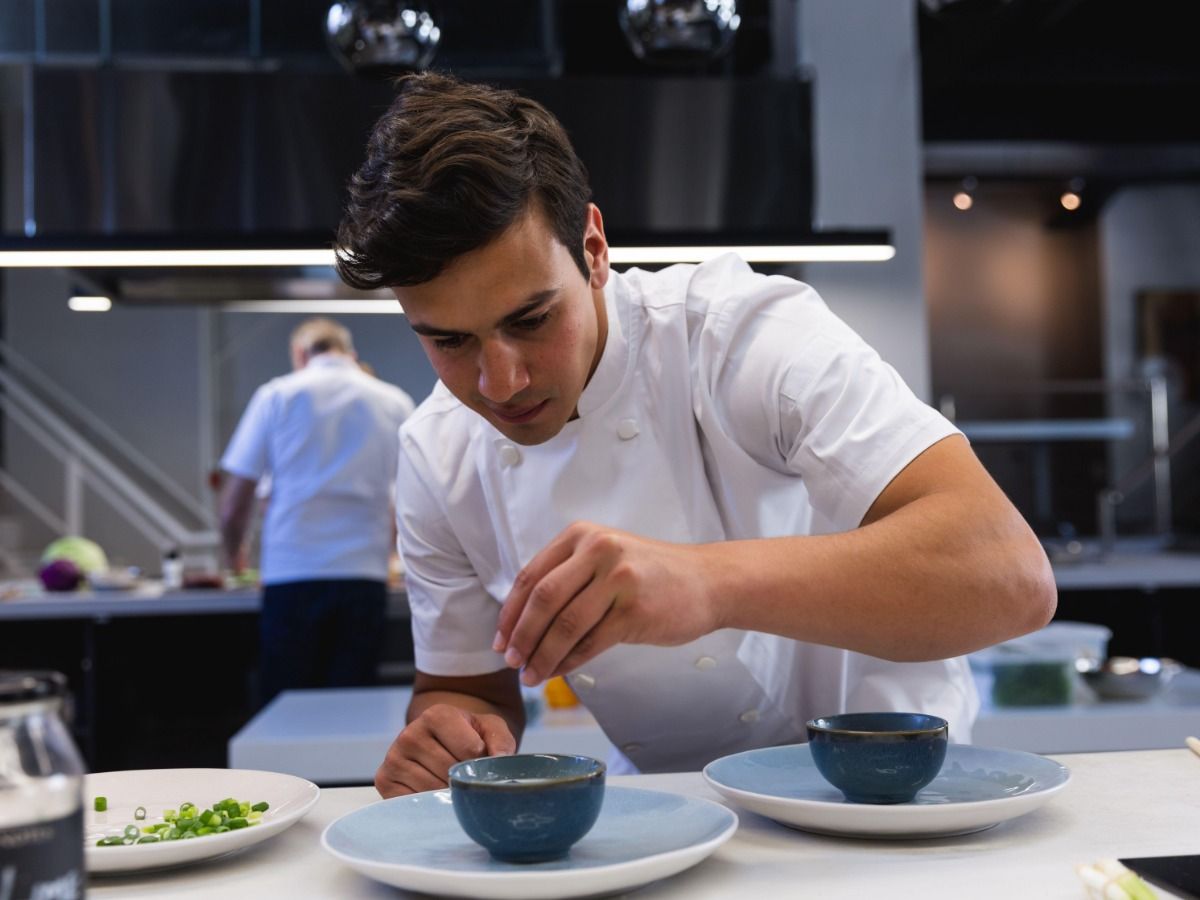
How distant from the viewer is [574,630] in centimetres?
94

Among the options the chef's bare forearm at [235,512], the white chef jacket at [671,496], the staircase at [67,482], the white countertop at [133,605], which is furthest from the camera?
the staircase at [67,482]

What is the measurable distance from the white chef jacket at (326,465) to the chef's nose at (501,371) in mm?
2803

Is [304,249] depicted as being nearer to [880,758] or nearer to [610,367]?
[610,367]

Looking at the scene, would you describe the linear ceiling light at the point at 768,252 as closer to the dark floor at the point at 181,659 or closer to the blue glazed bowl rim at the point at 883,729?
the dark floor at the point at 181,659

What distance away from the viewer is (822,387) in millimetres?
1236

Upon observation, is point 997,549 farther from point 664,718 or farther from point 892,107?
point 892,107

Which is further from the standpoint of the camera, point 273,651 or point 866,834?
point 273,651

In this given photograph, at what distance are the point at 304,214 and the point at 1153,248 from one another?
5.65m

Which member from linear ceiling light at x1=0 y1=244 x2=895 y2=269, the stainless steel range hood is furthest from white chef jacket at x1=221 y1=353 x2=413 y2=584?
linear ceiling light at x1=0 y1=244 x2=895 y2=269

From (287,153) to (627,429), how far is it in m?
2.08

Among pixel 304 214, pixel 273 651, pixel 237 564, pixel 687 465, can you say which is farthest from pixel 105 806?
pixel 237 564

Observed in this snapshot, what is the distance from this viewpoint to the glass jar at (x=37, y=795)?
0.61 m

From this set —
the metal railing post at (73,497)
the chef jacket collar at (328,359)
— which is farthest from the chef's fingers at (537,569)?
the metal railing post at (73,497)

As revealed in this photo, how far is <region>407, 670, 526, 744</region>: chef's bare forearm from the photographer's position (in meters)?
1.48
